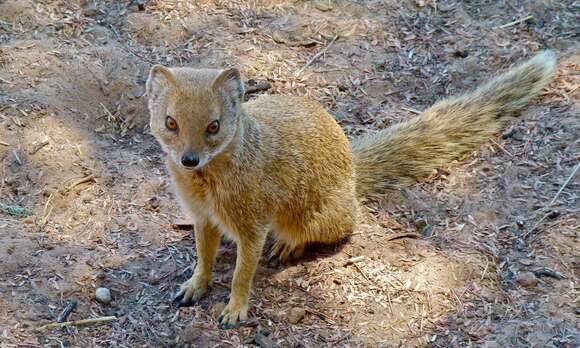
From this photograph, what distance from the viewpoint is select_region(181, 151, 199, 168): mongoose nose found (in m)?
3.53

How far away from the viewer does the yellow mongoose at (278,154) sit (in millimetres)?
3719

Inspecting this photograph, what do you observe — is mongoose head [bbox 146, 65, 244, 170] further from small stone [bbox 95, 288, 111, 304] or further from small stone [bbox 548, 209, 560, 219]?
small stone [bbox 548, 209, 560, 219]

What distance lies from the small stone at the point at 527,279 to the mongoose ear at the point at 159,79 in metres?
2.20

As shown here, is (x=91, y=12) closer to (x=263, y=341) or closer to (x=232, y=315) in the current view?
(x=232, y=315)

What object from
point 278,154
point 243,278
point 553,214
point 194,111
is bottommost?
point 243,278

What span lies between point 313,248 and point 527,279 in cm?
131

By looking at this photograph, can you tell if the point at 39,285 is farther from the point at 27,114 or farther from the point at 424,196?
the point at 424,196

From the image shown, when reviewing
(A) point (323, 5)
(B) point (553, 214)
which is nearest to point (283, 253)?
(B) point (553, 214)

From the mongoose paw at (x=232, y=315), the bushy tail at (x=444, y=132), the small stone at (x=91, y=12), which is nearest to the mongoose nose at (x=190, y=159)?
the mongoose paw at (x=232, y=315)

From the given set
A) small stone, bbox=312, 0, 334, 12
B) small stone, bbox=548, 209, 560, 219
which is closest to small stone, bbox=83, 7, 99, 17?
small stone, bbox=312, 0, 334, 12

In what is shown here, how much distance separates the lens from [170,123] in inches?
145

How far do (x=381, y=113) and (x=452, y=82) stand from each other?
63 centimetres

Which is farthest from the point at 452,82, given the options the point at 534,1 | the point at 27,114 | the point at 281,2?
the point at 27,114

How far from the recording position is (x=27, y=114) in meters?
5.17
